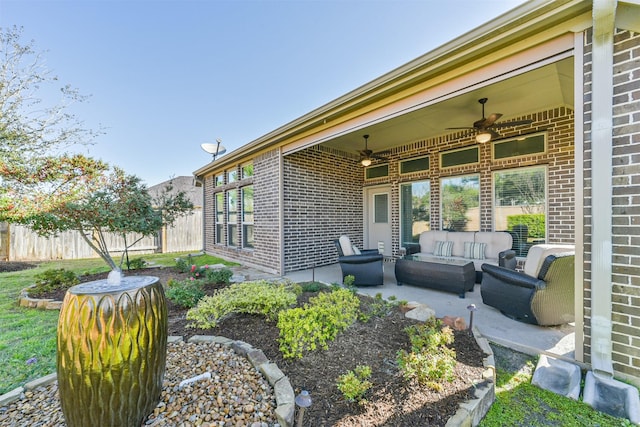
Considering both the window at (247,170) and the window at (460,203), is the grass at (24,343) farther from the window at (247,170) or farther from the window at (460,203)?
the window at (460,203)

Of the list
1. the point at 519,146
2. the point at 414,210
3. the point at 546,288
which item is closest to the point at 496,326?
the point at 546,288

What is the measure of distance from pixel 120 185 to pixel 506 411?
6.81 meters

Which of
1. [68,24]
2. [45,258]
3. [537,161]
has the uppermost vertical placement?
[68,24]

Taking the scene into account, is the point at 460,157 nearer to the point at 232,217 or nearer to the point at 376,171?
the point at 376,171

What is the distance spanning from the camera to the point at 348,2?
5.75 m

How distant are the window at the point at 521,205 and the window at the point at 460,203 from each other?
400 millimetres

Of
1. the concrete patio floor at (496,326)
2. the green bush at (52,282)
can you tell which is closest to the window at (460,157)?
the concrete patio floor at (496,326)

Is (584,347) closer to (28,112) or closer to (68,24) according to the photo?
(68,24)

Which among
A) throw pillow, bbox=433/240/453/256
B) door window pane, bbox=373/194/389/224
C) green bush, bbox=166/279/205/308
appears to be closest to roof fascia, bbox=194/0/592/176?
green bush, bbox=166/279/205/308

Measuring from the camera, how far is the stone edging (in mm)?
1636

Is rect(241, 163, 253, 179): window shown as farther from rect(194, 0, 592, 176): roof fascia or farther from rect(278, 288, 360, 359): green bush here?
rect(278, 288, 360, 359): green bush

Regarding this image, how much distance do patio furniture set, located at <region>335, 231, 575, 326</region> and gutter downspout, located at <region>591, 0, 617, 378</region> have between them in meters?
0.90

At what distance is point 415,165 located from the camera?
24.0 ft

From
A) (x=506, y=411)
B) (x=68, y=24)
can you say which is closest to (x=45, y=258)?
(x=68, y=24)
